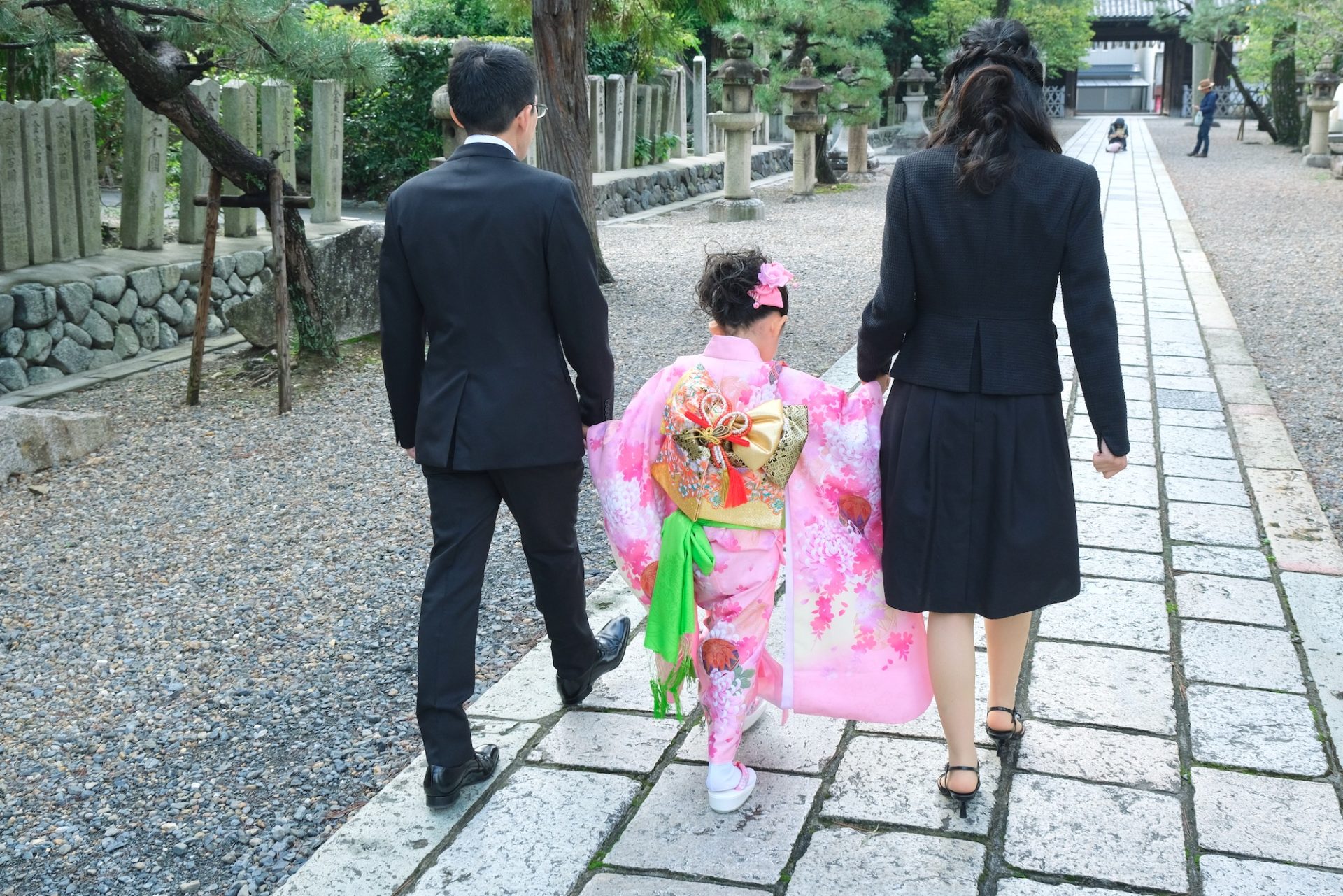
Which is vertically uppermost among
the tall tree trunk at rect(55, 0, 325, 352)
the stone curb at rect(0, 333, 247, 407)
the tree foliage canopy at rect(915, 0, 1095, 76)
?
the tree foliage canopy at rect(915, 0, 1095, 76)

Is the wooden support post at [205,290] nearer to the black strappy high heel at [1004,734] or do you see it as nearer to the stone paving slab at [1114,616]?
the stone paving slab at [1114,616]

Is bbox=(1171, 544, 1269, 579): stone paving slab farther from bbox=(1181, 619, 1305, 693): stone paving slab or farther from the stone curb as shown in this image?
the stone curb

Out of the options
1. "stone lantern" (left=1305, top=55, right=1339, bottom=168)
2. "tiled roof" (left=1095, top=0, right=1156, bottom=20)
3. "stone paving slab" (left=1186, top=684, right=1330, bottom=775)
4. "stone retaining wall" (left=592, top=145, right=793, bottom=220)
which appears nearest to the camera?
"stone paving slab" (left=1186, top=684, right=1330, bottom=775)

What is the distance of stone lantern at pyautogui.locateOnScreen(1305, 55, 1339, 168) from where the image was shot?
1936 cm

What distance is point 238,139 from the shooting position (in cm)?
728

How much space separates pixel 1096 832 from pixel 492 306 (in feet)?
5.19

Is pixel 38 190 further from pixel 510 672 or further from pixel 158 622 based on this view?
pixel 510 672

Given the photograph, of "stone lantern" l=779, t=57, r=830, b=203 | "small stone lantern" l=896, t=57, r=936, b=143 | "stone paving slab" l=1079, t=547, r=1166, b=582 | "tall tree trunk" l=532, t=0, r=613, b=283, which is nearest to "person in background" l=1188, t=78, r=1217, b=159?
"small stone lantern" l=896, t=57, r=936, b=143

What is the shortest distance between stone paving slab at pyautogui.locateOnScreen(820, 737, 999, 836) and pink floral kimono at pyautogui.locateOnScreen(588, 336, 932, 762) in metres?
0.15

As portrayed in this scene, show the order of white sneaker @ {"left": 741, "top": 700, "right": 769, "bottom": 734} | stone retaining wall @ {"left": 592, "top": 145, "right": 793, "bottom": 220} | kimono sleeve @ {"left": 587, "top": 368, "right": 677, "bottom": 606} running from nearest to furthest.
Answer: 1. kimono sleeve @ {"left": 587, "top": 368, "right": 677, "bottom": 606}
2. white sneaker @ {"left": 741, "top": 700, "right": 769, "bottom": 734}
3. stone retaining wall @ {"left": 592, "top": 145, "right": 793, "bottom": 220}

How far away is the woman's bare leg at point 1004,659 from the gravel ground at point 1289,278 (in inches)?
84.1

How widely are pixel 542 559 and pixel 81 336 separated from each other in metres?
4.79

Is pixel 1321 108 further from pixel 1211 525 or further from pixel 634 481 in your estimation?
pixel 634 481

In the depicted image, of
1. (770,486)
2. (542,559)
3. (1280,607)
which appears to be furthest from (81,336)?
(1280,607)
